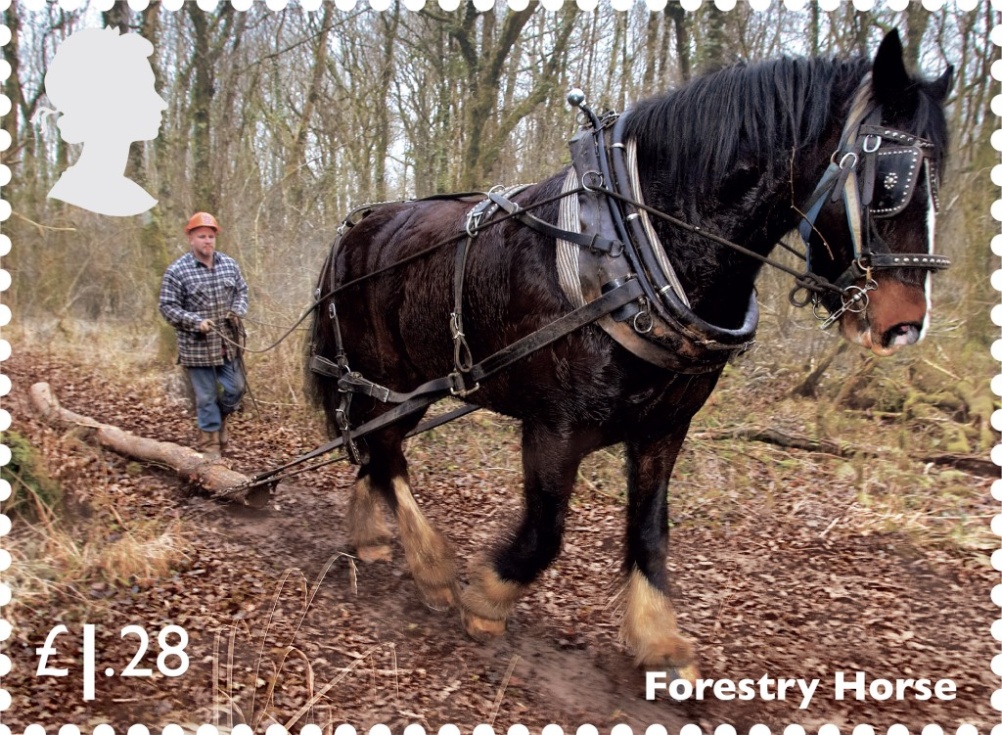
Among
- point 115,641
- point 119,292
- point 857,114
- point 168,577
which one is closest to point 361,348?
point 168,577

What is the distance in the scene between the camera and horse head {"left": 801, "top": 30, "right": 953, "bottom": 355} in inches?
94.6

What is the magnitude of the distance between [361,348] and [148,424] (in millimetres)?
3940

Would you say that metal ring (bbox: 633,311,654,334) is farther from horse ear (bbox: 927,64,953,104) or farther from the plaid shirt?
the plaid shirt

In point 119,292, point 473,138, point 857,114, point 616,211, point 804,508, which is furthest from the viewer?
point 119,292

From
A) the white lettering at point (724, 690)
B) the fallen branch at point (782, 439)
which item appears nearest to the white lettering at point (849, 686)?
the white lettering at point (724, 690)

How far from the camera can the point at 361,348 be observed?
172 inches

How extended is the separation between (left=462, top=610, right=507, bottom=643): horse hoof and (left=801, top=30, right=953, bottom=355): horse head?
2023mm

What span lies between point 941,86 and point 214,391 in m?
5.00

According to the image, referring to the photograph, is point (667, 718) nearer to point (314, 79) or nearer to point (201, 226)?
point (201, 226)

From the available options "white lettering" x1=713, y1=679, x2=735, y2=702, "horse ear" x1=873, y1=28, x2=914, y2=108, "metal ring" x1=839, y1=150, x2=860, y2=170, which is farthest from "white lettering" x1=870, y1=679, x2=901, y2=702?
"horse ear" x1=873, y1=28, x2=914, y2=108

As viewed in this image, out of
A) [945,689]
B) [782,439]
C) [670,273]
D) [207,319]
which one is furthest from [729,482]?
[207,319]

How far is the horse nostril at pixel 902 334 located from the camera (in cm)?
241

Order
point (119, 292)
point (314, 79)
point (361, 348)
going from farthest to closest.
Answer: point (119, 292) → point (314, 79) → point (361, 348)

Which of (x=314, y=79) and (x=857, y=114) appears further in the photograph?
(x=314, y=79)
